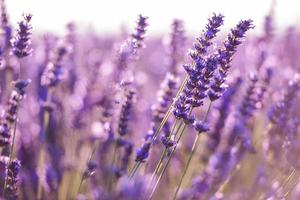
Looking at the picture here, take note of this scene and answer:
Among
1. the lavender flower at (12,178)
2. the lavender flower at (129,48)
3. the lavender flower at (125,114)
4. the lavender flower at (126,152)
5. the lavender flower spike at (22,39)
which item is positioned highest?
the lavender flower at (129,48)

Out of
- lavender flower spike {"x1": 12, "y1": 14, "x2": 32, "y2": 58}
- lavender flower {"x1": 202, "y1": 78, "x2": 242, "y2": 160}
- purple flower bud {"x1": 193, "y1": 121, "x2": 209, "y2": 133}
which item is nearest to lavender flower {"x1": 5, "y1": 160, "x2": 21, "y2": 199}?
lavender flower spike {"x1": 12, "y1": 14, "x2": 32, "y2": 58}

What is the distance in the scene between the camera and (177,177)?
3861mm

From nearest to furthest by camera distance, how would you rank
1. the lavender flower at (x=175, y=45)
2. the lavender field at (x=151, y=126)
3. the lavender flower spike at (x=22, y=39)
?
1. the lavender field at (x=151, y=126)
2. the lavender flower spike at (x=22, y=39)
3. the lavender flower at (x=175, y=45)

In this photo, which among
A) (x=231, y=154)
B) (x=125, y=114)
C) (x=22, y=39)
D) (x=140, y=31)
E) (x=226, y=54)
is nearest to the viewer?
(x=226, y=54)

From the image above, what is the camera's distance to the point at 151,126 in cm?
295

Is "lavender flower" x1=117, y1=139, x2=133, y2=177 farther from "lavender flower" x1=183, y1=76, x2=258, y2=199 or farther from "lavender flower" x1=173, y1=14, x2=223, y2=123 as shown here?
"lavender flower" x1=173, y1=14, x2=223, y2=123

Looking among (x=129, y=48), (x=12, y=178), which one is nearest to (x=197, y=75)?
(x=129, y=48)

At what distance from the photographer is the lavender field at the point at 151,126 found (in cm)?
239

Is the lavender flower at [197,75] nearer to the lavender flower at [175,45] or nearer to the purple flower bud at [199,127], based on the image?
the purple flower bud at [199,127]

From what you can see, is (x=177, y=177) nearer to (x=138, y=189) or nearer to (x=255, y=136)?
(x=255, y=136)

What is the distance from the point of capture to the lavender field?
2.39 meters

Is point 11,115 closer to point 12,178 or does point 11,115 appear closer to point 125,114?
point 12,178

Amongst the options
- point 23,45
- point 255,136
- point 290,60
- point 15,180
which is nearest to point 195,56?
point 23,45

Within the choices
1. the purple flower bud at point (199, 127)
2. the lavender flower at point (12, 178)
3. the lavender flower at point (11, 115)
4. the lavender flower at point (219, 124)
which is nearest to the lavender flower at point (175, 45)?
the lavender flower at point (219, 124)
